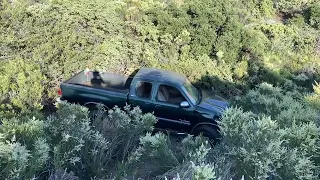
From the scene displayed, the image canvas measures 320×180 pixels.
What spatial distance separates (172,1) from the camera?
12.8 meters

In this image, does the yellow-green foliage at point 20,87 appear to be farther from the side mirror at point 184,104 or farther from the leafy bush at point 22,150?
the side mirror at point 184,104

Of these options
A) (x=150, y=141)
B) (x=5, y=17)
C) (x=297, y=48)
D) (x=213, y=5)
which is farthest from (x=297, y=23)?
(x=150, y=141)

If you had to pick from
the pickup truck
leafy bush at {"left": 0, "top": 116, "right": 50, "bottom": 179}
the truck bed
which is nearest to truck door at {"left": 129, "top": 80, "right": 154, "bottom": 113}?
the pickup truck

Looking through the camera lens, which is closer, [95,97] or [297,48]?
[95,97]

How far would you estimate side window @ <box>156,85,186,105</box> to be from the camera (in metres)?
8.05

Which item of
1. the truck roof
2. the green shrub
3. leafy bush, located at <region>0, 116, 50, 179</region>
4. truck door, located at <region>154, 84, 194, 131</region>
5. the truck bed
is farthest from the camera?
the green shrub

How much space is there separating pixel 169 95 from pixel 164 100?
18cm

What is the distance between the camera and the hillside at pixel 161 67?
4664 mm

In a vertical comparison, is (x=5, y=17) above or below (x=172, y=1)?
below

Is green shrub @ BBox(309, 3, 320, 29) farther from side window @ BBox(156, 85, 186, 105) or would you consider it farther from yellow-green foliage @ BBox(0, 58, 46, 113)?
yellow-green foliage @ BBox(0, 58, 46, 113)

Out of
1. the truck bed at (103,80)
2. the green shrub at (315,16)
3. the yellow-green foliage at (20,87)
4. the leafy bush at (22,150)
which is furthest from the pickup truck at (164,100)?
the green shrub at (315,16)

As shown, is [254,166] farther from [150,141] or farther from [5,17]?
[5,17]

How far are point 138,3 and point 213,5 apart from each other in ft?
7.69

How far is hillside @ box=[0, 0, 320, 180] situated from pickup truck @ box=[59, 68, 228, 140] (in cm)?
62
